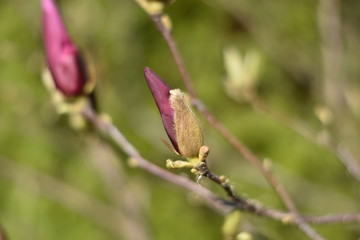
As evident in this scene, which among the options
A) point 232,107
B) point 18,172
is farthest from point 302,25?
point 18,172

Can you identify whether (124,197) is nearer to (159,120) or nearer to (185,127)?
(159,120)

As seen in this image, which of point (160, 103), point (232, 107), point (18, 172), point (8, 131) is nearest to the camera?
point (160, 103)

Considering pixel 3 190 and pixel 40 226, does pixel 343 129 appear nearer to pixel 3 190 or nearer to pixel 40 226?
pixel 40 226

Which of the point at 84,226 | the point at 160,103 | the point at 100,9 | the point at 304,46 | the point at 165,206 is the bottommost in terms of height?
the point at 160,103

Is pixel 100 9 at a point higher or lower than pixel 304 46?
lower

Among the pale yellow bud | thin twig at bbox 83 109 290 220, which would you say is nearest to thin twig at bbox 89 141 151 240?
thin twig at bbox 83 109 290 220
